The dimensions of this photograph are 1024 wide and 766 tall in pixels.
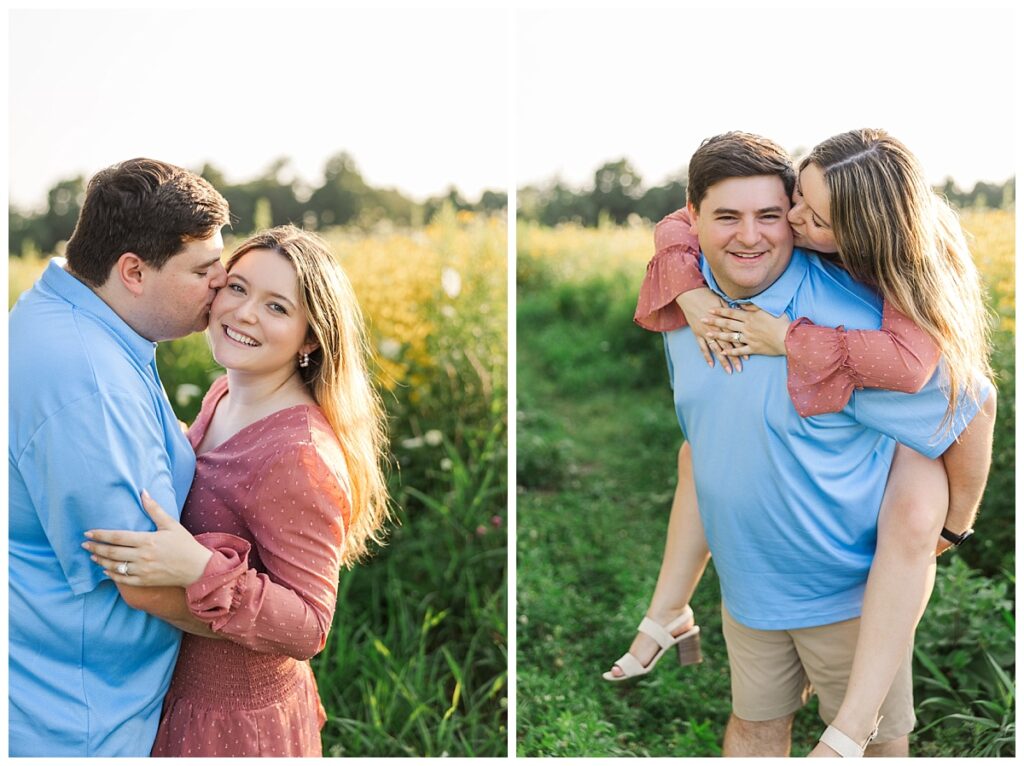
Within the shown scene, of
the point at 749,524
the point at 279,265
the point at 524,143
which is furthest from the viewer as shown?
the point at 524,143

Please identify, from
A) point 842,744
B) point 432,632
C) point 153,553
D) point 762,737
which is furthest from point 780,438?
point 432,632

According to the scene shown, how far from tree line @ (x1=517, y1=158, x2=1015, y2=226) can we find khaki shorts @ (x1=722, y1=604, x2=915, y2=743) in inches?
131

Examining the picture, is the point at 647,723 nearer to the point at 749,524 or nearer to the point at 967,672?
the point at 967,672

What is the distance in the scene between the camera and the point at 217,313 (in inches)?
84.2

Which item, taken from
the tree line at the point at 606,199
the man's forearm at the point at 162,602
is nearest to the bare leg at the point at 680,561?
the man's forearm at the point at 162,602

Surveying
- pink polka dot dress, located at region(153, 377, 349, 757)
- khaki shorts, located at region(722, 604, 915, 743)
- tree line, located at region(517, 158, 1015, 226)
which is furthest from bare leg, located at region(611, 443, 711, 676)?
tree line, located at region(517, 158, 1015, 226)

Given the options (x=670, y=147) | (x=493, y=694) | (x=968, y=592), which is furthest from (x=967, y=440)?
(x=670, y=147)

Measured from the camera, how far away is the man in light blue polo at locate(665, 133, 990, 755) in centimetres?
215

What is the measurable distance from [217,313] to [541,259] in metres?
4.70

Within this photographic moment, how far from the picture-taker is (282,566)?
204 cm

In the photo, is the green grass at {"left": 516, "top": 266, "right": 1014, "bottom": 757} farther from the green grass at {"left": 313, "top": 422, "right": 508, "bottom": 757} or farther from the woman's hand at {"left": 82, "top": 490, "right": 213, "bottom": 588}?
the woman's hand at {"left": 82, "top": 490, "right": 213, "bottom": 588}

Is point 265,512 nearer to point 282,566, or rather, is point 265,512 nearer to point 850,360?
point 282,566

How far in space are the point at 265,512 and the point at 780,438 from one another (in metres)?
1.09

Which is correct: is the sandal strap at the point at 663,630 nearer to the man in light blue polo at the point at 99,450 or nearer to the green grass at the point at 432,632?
the green grass at the point at 432,632
